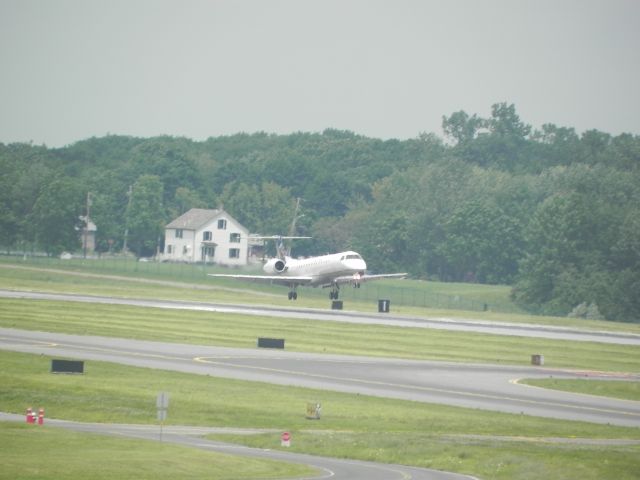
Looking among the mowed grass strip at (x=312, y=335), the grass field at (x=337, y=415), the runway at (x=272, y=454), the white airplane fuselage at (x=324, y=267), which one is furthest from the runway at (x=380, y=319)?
the runway at (x=272, y=454)

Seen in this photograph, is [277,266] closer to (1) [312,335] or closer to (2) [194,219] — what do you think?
(1) [312,335]

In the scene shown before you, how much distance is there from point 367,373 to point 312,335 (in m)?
19.5

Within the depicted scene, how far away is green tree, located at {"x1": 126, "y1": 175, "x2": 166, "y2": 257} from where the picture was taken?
190 m

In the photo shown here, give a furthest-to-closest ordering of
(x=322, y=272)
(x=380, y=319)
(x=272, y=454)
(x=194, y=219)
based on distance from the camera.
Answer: (x=194, y=219) → (x=322, y=272) → (x=380, y=319) → (x=272, y=454)

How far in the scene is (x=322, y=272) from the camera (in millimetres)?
106375

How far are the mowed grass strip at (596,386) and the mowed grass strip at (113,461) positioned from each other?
24.1 metres

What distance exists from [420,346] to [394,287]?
68.5m

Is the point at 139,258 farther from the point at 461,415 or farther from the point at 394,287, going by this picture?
the point at 461,415

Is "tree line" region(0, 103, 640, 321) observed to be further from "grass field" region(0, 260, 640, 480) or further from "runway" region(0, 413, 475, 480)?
"runway" region(0, 413, 475, 480)

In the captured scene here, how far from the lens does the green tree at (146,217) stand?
18962 cm

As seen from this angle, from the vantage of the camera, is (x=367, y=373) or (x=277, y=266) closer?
(x=367, y=373)

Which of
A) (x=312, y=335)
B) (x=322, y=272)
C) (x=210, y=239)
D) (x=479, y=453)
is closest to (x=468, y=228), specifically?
(x=210, y=239)

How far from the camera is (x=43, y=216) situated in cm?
16462

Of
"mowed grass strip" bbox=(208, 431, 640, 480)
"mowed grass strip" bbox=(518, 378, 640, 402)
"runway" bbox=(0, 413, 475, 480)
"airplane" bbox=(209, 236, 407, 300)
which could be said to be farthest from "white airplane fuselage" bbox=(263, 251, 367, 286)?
"mowed grass strip" bbox=(208, 431, 640, 480)
